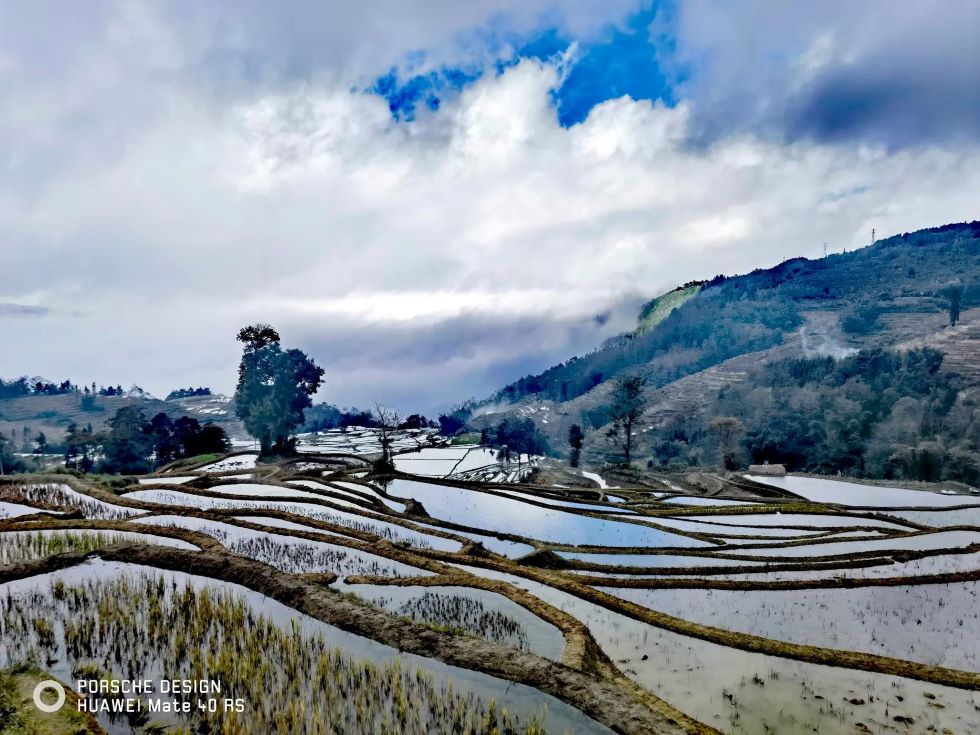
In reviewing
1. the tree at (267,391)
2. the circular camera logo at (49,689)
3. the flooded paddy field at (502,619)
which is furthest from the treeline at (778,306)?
the circular camera logo at (49,689)

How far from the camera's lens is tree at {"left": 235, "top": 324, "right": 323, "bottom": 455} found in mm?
52906

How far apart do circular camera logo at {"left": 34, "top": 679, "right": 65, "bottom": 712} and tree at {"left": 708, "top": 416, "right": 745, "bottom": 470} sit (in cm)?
5576

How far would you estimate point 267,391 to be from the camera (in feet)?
176

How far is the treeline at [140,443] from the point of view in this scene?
4941 cm

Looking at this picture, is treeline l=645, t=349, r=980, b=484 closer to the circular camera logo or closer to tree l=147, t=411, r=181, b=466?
tree l=147, t=411, r=181, b=466

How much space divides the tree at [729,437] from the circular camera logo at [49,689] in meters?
55.8

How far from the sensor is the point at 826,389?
72.4m

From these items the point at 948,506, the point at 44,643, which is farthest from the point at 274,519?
the point at 948,506

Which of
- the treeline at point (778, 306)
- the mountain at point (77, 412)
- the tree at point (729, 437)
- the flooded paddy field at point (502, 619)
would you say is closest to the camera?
the flooded paddy field at point (502, 619)

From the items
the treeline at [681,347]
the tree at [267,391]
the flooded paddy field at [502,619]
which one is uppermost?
the treeline at [681,347]

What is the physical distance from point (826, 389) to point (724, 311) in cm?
11571

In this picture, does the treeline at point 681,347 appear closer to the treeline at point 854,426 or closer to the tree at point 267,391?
the treeline at point 854,426

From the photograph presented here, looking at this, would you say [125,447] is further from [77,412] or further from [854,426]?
[77,412]

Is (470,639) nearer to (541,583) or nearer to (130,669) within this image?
(130,669)
